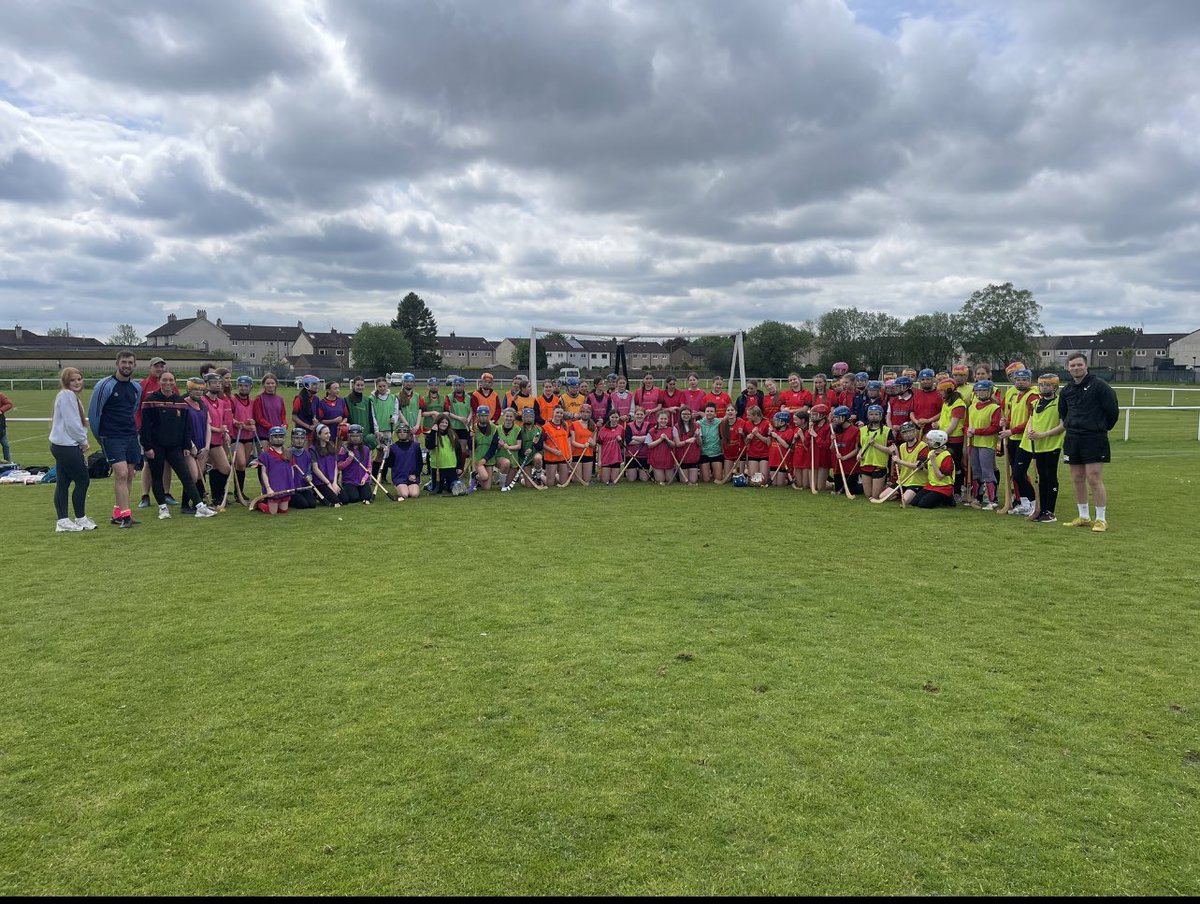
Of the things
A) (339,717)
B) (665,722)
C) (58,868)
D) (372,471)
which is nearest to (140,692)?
(339,717)

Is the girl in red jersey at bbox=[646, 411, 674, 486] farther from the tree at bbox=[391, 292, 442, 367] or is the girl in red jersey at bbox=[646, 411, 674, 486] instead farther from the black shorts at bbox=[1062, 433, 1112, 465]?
the tree at bbox=[391, 292, 442, 367]

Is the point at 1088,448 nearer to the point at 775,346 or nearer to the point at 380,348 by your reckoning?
the point at 775,346

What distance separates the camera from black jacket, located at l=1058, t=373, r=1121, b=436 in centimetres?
862

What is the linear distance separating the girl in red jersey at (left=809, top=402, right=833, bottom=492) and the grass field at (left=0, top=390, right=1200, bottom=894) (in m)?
4.79

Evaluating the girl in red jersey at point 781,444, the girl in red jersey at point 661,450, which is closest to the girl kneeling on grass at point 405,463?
the girl in red jersey at point 661,450

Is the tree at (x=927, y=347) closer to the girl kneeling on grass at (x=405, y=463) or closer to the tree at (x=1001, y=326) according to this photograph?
the tree at (x=1001, y=326)

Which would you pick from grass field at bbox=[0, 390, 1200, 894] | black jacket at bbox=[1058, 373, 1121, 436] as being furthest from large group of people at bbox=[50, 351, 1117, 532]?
grass field at bbox=[0, 390, 1200, 894]

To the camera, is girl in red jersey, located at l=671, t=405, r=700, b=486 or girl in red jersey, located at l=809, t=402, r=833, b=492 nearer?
girl in red jersey, located at l=809, t=402, r=833, b=492

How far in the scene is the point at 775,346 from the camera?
262 ft

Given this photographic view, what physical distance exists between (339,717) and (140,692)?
4.24 feet

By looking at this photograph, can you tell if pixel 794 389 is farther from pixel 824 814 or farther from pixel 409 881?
pixel 409 881

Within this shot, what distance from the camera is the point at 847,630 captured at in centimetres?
520

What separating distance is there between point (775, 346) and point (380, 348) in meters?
44.7

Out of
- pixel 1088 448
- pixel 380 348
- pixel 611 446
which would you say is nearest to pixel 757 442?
pixel 611 446
